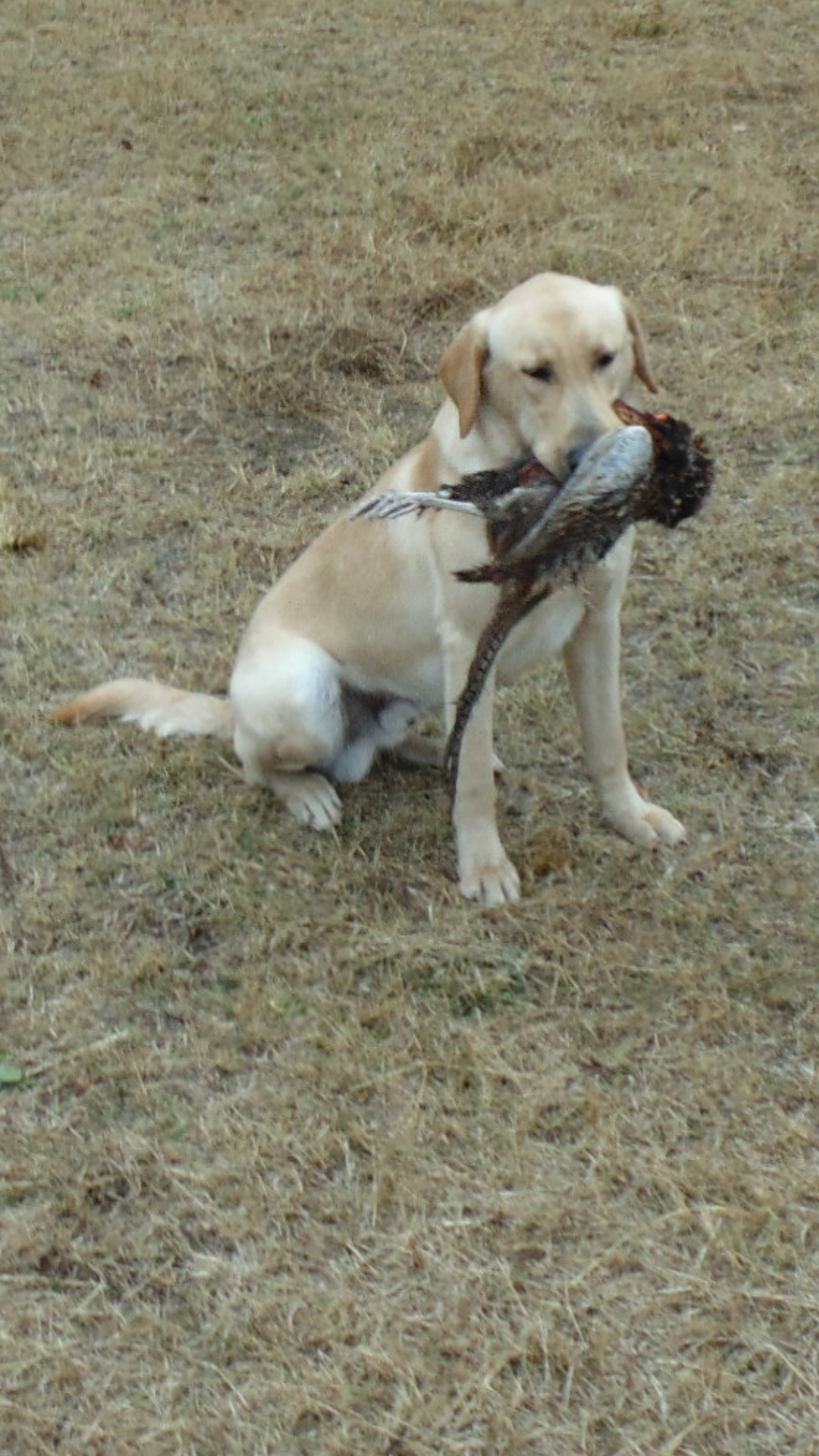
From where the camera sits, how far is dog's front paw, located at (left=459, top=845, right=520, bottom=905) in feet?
11.1

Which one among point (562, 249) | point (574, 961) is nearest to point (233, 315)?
point (562, 249)

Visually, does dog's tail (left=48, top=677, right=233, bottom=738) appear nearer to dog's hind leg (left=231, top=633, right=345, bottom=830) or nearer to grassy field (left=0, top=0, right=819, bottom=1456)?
grassy field (left=0, top=0, right=819, bottom=1456)

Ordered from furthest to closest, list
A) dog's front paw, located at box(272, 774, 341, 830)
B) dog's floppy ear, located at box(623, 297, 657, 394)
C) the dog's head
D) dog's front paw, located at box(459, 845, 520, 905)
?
dog's front paw, located at box(272, 774, 341, 830), dog's front paw, located at box(459, 845, 520, 905), dog's floppy ear, located at box(623, 297, 657, 394), the dog's head

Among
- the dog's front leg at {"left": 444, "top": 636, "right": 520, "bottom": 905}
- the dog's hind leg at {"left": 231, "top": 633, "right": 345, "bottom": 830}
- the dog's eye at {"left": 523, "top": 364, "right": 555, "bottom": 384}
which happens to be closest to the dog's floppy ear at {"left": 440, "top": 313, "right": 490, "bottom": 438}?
the dog's eye at {"left": 523, "top": 364, "right": 555, "bottom": 384}

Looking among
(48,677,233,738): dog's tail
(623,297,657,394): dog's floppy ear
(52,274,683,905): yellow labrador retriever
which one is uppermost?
(623,297,657,394): dog's floppy ear

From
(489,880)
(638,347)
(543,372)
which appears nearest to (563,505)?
(543,372)

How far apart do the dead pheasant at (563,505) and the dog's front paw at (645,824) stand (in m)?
0.64

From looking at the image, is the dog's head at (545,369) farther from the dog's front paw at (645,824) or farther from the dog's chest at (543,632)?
the dog's front paw at (645,824)

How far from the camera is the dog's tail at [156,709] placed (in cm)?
386

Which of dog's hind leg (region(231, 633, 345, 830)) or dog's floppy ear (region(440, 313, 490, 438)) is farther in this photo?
dog's hind leg (region(231, 633, 345, 830))

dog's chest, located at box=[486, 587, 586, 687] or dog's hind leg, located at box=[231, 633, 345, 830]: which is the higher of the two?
dog's chest, located at box=[486, 587, 586, 687]

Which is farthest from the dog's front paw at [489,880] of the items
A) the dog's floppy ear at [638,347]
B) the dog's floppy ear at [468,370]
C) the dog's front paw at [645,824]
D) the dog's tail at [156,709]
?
the dog's floppy ear at [638,347]

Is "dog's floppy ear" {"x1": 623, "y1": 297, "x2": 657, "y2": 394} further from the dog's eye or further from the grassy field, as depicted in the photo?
the grassy field

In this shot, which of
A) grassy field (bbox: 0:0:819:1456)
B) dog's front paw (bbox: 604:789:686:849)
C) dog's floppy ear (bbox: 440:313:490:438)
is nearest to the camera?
grassy field (bbox: 0:0:819:1456)
